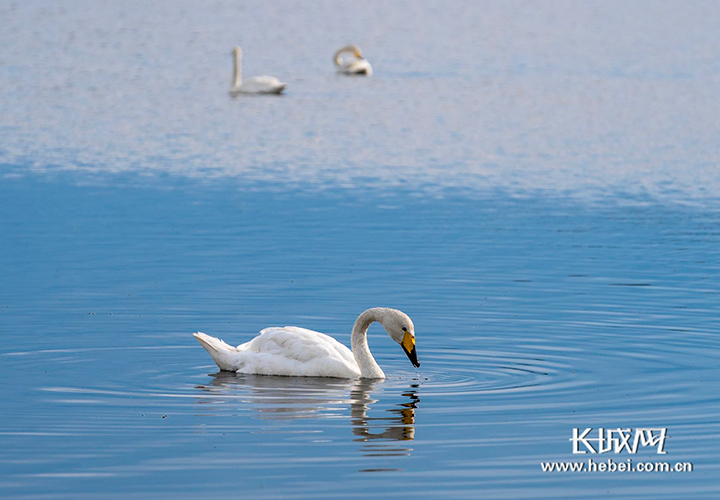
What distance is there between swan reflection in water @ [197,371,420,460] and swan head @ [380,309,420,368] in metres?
0.30

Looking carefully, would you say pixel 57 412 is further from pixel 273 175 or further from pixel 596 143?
pixel 596 143

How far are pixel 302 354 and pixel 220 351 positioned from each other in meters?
0.79

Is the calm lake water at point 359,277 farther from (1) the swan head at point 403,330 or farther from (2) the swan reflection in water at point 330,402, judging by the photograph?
(1) the swan head at point 403,330

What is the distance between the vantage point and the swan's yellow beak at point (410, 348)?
13078 millimetres

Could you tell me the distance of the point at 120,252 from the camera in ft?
64.6

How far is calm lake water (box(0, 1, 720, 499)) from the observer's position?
10.6m

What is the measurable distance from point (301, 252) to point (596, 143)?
14634mm

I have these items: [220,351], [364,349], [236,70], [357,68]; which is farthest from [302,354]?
[357,68]

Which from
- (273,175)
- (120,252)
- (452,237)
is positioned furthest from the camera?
(273,175)

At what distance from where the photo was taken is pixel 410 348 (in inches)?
518

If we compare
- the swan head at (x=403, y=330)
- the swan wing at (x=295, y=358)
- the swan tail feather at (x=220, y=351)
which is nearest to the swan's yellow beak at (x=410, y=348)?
the swan head at (x=403, y=330)

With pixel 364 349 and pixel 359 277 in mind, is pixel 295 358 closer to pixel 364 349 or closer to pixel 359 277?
pixel 364 349

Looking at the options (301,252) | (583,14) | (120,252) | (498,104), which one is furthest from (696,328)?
(583,14)

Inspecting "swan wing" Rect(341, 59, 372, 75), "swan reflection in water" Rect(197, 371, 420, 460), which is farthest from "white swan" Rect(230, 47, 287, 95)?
"swan reflection in water" Rect(197, 371, 420, 460)
